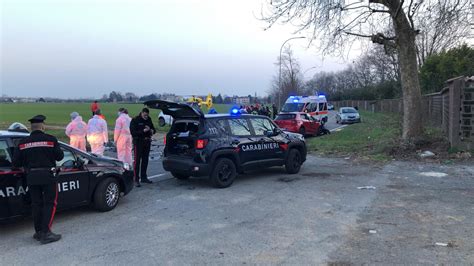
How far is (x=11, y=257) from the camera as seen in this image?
5.00 metres

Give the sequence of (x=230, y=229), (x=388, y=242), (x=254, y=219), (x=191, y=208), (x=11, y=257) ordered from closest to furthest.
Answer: (x=11, y=257) → (x=388, y=242) → (x=230, y=229) → (x=254, y=219) → (x=191, y=208)

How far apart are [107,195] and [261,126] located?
4388 millimetres

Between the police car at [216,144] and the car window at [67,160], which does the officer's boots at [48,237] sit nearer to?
the car window at [67,160]

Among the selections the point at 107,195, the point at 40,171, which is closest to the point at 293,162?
the point at 107,195

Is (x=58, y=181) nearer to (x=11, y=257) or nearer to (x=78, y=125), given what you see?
(x=11, y=257)

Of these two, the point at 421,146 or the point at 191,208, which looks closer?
the point at 191,208

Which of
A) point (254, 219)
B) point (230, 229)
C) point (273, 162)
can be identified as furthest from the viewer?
point (273, 162)

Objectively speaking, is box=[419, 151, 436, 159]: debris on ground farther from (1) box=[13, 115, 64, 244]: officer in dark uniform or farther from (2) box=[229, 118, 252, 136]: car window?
(1) box=[13, 115, 64, 244]: officer in dark uniform

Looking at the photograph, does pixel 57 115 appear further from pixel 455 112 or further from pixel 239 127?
pixel 455 112

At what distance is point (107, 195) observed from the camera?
7.17 m

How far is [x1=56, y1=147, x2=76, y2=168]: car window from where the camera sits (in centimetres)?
652

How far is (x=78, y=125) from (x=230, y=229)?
736cm

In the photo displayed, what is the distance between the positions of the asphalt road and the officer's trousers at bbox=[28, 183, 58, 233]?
0.81 ft

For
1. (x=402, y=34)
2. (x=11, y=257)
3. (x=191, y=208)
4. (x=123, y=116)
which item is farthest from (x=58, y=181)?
(x=402, y=34)
